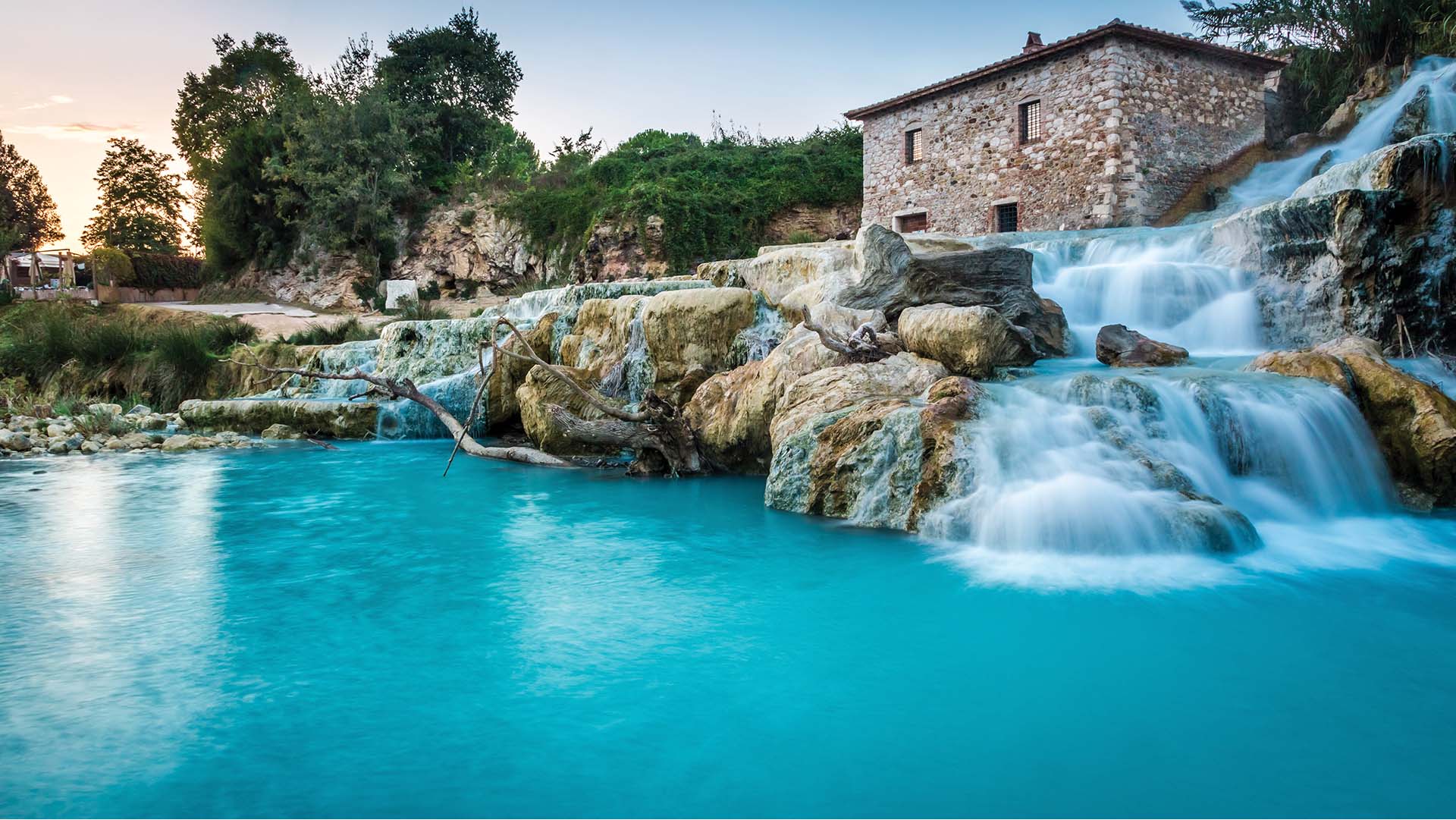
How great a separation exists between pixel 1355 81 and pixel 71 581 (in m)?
23.7

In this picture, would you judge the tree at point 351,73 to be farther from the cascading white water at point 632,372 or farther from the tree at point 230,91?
the cascading white water at point 632,372

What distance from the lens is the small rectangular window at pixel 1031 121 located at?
1830 cm

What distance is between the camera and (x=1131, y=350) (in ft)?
28.6

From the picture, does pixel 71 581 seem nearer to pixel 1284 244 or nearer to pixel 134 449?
pixel 134 449

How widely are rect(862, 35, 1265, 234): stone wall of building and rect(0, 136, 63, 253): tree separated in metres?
32.8

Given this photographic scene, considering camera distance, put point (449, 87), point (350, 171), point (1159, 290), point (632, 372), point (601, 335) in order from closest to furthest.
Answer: point (632, 372) → point (1159, 290) → point (601, 335) → point (350, 171) → point (449, 87)

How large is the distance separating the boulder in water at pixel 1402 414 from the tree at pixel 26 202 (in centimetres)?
3963

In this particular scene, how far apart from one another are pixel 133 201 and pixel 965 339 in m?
40.5

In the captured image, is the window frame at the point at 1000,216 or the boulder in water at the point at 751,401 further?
the window frame at the point at 1000,216

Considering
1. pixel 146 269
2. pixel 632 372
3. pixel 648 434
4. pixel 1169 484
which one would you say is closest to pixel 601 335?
pixel 632 372

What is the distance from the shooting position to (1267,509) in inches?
240

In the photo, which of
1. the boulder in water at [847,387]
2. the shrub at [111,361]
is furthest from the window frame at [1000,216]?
the shrub at [111,361]

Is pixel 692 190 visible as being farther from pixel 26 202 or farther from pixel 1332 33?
pixel 26 202

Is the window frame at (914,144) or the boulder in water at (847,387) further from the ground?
the window frame at (914,144)
